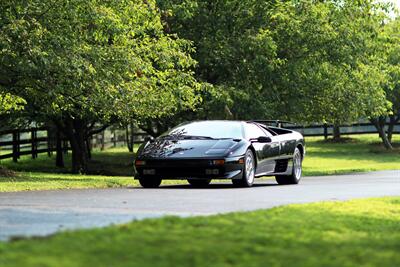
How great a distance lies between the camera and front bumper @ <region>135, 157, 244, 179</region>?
630 inches

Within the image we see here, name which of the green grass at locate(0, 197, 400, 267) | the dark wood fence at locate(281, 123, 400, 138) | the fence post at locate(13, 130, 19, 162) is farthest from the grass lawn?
the green grass at locate(0, 197, 400, 267)

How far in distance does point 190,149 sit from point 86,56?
4801 millimetres

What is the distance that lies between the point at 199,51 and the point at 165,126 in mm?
5716

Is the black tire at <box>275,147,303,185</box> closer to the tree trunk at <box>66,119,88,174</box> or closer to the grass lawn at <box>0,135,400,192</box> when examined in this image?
the grass lawn at <box>0,135,400,192</box>

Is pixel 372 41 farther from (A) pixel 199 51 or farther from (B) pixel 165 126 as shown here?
(B) pixel 165 126

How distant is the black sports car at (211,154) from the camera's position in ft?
52.7

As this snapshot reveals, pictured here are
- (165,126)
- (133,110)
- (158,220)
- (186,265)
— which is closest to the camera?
(186,265)

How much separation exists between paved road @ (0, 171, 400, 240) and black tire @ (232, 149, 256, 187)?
0.65 meters

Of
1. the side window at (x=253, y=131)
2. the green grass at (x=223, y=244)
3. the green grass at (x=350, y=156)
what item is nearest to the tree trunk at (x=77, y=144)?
the green grass at (x=350, y=156)

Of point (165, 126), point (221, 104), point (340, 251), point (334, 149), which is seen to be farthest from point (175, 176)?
point (334, 149)

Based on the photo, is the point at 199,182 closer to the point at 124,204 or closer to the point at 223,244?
the point at 124,204

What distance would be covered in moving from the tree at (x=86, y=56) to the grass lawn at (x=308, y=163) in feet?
7.27

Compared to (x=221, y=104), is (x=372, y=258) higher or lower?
lower

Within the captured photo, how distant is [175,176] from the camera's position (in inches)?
634
